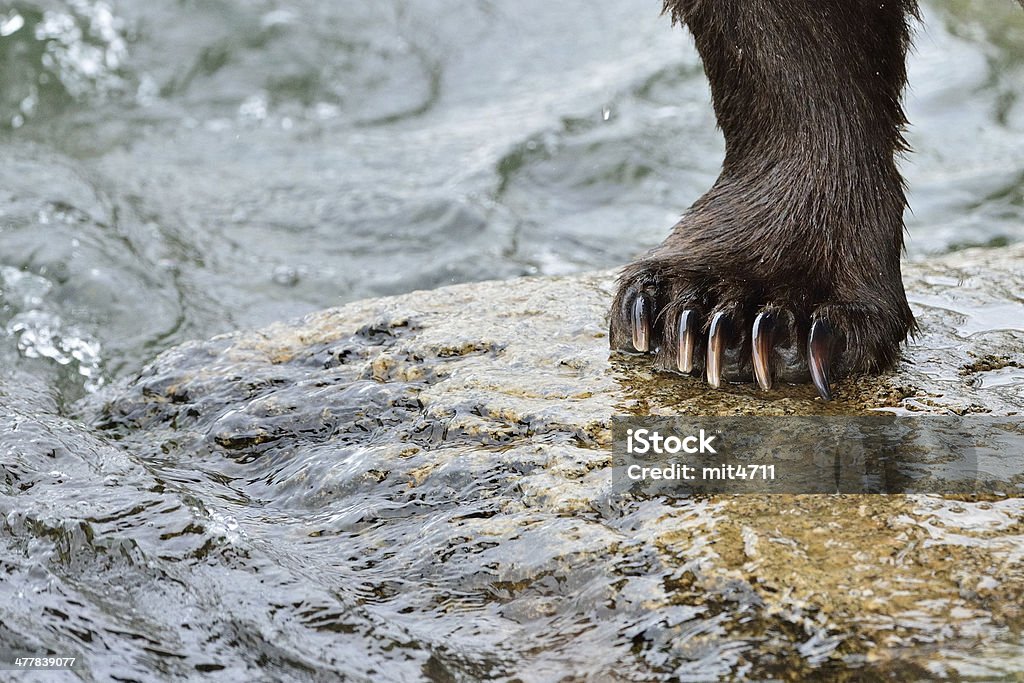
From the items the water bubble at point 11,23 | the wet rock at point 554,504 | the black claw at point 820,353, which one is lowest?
the wet rock at point 554,504

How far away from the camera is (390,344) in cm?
330

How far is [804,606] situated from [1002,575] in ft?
1.06

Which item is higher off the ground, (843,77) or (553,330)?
(843,77)

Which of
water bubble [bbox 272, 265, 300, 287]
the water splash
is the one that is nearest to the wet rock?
the water splash

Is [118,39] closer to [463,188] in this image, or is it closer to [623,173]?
[463,188]

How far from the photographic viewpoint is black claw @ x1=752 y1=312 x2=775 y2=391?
2.79 m

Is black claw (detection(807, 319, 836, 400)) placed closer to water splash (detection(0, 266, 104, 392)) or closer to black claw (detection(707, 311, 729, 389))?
black claw (detection(707, 311, 729, 389))

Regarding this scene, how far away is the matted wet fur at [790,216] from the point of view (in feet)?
Answer: 9.39

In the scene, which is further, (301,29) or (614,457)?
(301,29)

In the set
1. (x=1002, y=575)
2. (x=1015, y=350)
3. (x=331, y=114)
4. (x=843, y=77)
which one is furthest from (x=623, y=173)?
(x=1002, y=575)

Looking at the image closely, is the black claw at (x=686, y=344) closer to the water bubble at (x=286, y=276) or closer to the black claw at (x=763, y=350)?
the black claw at (x=763, y=350)

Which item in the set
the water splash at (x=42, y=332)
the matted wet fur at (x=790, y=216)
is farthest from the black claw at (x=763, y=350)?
the water splash at (x=42, y=332)

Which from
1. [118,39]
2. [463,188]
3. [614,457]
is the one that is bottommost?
[614,457]

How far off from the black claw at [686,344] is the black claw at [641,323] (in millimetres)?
114
